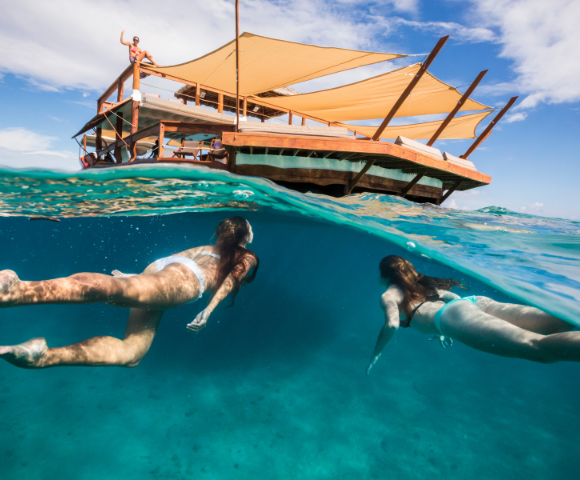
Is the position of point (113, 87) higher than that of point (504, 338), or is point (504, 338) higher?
point (113, 87)

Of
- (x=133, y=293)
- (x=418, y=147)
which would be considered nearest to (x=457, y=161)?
(x=418, y=147)

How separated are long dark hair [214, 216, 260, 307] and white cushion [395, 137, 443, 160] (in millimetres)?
4295

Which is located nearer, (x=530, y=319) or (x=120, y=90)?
(x=530, y=319)

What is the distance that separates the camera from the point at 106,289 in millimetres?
3109

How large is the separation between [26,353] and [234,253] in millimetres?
3513

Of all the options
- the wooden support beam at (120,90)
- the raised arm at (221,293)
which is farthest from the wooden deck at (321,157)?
the wooden support beam at (120,90)

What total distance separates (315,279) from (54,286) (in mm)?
37389

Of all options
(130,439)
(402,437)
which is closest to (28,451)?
(130,439)

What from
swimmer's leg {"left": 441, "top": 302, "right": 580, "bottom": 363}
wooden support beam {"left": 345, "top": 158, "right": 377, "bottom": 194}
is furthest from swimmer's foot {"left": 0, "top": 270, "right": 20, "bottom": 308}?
wooden support beam {"left": 345, "top": 158, "right": 377, "bottom": 194}

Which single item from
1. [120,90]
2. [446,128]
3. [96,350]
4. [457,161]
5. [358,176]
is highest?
[446,128]

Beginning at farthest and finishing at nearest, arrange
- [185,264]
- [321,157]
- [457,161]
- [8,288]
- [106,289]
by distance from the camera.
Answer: [457,161]
[321,157]
[185,264]
[106,289]
[8,288]

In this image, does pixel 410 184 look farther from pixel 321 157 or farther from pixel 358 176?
pixel 321 157

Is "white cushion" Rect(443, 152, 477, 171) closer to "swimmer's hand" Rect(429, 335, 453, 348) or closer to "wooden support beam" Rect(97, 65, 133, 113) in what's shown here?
"swimmer's hand" Rect(429, 335, 453, 348)

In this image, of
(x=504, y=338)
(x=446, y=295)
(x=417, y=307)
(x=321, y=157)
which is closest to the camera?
(x=504, y=338)
